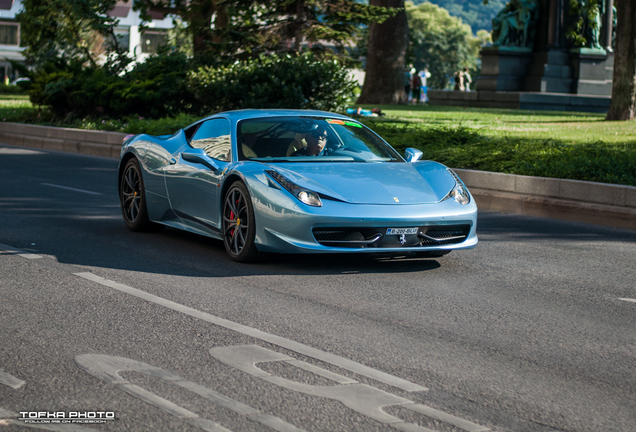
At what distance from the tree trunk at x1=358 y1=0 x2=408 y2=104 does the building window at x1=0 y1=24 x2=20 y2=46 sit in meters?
75.3

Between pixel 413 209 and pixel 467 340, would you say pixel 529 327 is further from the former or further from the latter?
pixel 413 209

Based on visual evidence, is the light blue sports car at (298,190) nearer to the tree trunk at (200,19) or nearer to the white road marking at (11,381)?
the white road marking at (11,381)

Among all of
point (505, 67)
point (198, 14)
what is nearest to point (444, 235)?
point (198, 14)

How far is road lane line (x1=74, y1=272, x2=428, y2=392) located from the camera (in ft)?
14.5

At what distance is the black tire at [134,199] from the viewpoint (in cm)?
916

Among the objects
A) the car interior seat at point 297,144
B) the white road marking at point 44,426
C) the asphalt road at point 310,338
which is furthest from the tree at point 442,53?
the white road marking at point 44,426

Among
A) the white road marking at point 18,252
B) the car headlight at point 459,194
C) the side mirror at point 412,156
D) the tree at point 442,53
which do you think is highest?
the tree at point 442,53

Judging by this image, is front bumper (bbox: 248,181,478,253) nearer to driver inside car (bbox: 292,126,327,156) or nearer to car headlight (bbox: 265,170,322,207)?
car headlight (bbox: 265,170,322,207)

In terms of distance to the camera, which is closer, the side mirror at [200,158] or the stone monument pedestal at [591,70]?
the side mirror at [200,158]

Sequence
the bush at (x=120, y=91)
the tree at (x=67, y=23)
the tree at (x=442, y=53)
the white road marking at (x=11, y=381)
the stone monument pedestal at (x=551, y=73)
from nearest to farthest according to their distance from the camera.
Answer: the white road marking at (x=11, y=381)
the bush at (x=120, y=91)
the tree at (x=67, y=23)
the stone monument pedestal at (x=551, y=73)
the tree at (x=442, y=53)

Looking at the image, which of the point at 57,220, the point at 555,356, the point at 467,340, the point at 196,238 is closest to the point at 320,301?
the point at 467,340

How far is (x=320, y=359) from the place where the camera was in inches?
187

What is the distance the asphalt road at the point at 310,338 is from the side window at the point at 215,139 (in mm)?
892

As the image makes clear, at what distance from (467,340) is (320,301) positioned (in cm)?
128
